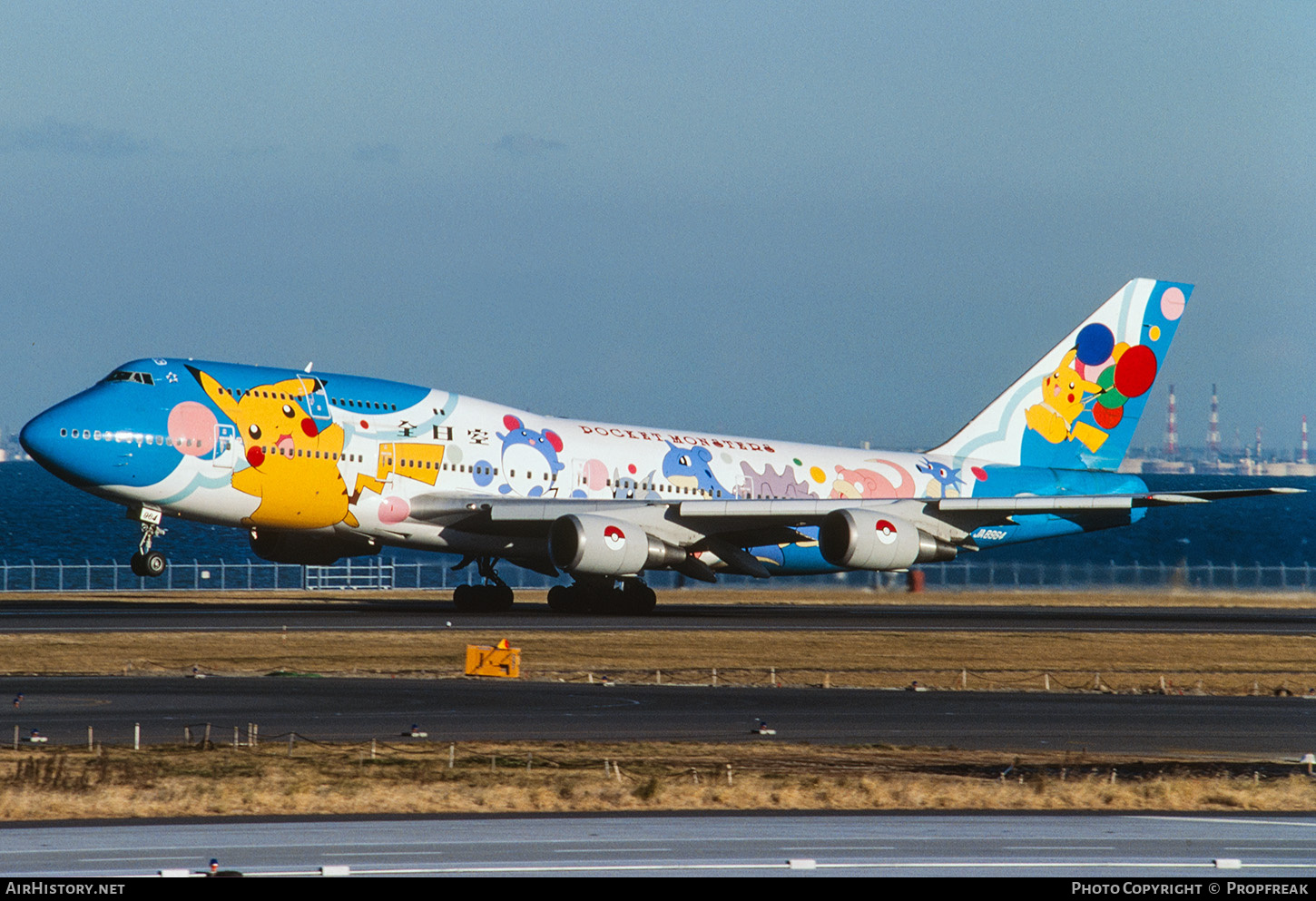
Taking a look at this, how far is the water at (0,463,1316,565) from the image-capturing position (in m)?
112

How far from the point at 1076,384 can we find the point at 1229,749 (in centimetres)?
3625

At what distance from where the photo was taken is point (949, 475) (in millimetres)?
57438

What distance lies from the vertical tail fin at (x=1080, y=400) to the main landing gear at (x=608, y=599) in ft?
47.8

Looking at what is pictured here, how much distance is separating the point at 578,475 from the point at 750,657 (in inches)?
618

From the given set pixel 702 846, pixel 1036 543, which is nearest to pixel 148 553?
pixel 702 846

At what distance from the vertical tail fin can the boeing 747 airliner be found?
0.07m

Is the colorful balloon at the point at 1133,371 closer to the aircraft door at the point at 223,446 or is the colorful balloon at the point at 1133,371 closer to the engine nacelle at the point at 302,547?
the engine nacelle at the point at 302,547

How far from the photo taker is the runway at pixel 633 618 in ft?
140

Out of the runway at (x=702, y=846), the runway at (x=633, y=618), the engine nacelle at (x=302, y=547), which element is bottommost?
the runway at (x=702, y=846)

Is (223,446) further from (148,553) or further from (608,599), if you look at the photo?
(608,599)

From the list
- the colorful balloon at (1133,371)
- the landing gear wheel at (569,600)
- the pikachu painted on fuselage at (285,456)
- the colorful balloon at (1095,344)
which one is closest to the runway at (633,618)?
the landing gear wheel at (569,600)

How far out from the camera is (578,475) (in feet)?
167

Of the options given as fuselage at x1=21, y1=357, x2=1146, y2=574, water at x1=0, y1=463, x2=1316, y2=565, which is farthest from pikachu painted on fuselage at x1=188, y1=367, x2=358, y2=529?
water at x1=0, y1=463, x2=1316, y2=565

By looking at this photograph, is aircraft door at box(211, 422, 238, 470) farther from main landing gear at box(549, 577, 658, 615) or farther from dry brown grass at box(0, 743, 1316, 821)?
dry brown grass at box(0, 743, 1316, 821)
